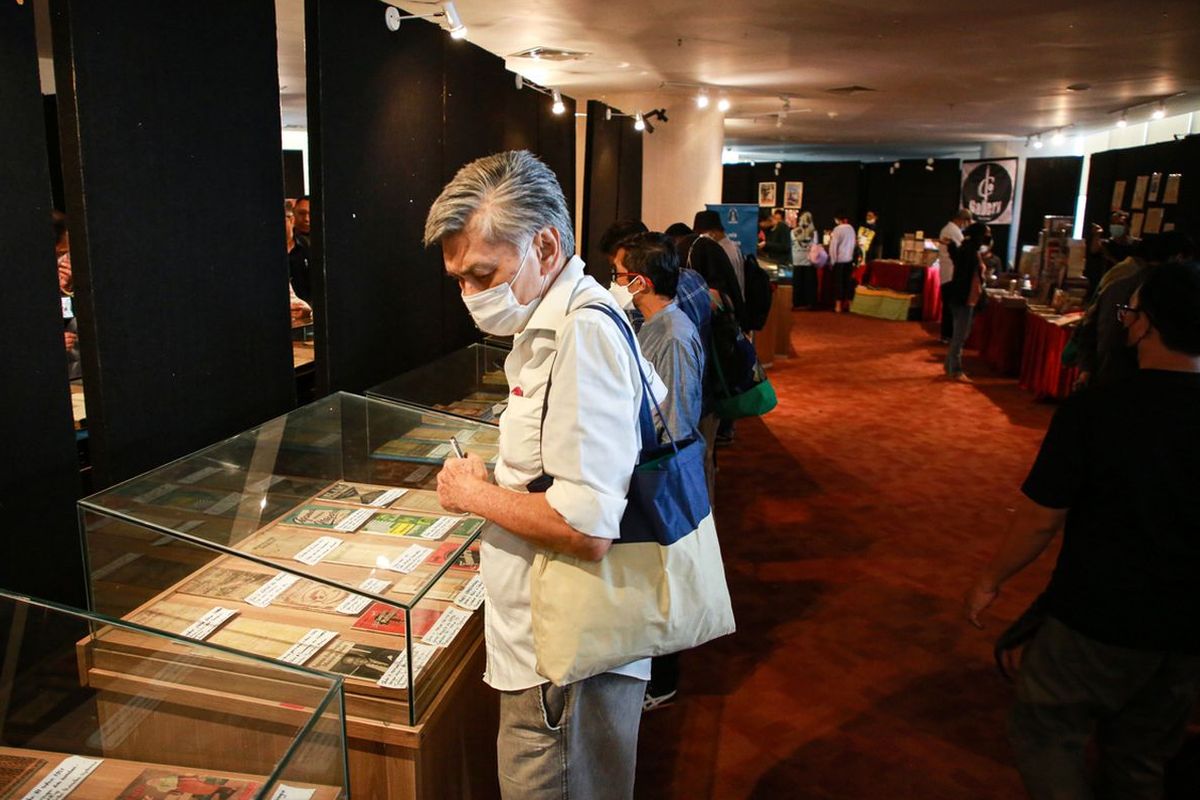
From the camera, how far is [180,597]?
180cm

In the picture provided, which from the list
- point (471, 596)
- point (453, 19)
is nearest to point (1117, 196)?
point (453, 19)

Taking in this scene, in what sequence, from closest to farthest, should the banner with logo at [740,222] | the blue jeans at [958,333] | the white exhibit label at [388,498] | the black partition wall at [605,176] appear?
the white exhibit label at [388,498] → the black partition wall at [605,176] → the banner with logo at [740,222] → the blue jeans at [958,333]

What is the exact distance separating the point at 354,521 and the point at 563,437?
3.31 ft

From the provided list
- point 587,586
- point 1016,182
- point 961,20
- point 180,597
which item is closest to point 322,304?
point 180,597

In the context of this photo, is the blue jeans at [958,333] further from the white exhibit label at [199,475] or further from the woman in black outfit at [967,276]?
the white exhibit label at [199,475]

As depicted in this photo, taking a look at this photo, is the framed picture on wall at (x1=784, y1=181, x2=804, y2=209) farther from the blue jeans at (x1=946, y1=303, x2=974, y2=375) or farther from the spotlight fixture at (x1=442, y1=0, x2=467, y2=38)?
the spotlight fixture at (x1=442, y1=0, x2=467, y2=38)

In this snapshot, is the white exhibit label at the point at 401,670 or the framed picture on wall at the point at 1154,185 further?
the framed picture on wall at the point at 1154,185

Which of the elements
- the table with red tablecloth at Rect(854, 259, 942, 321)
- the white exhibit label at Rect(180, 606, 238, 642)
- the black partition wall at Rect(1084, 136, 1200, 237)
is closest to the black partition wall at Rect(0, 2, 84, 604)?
the white exhibit label at Rect(180, 606, 238, 642)

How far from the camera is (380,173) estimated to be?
331 centimetres

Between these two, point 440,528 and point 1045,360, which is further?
point 1045,360

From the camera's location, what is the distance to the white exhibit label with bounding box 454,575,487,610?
192cm

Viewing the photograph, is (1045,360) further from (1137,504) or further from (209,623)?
(209,623)

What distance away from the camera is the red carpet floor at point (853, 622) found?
108 inches

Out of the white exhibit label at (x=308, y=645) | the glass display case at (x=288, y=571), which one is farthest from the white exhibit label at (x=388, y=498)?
the white exhibit label at (x=308, y=645)
